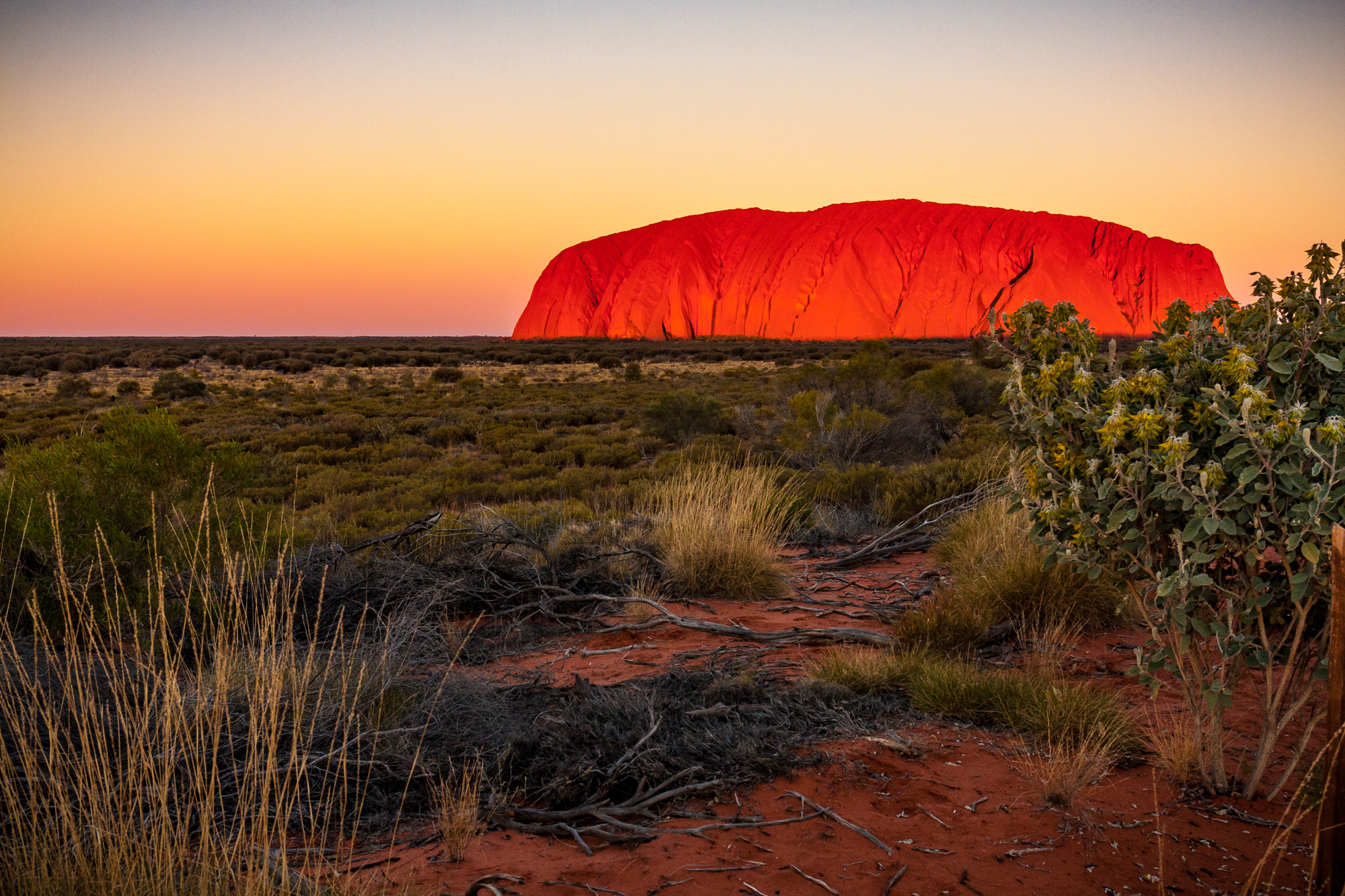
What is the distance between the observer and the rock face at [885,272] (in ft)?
217

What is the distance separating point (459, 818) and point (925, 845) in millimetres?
1569

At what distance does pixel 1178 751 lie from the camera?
3.04 metres

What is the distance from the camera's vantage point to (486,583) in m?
5.74

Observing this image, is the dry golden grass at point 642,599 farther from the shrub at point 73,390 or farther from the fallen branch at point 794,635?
the shrub at point 73,390

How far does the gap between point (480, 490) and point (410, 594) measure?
591 centimetres

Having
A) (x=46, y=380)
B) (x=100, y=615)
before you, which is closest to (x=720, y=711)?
(x=100, y=615)

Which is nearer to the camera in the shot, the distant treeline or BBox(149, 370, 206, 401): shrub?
BBox(149, 370, 206, 401): shrub

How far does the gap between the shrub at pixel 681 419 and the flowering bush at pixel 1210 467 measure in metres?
12.8

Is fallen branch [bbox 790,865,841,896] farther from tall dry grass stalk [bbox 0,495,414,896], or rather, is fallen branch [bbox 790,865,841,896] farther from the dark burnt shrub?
the dark burnt shrub

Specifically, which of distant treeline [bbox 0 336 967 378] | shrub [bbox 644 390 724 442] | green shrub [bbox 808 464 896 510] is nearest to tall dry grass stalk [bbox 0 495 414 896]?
green shrub [bbox 808 464 896 510]

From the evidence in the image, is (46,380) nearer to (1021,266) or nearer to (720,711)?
(720,711)

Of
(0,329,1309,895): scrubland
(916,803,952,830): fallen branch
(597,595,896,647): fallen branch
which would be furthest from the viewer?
(597,595,896,647): fallen branch

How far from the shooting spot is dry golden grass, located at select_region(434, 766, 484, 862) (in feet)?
8.43

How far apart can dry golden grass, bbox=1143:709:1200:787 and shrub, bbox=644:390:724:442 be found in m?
12.8
